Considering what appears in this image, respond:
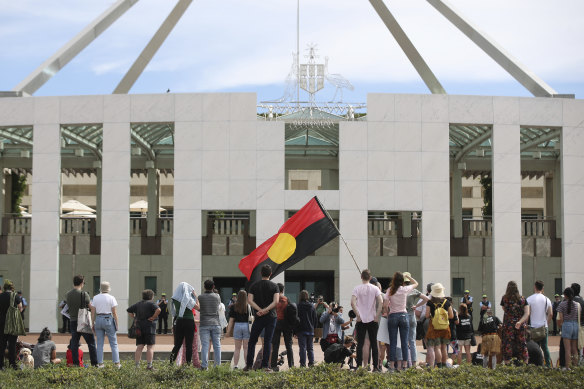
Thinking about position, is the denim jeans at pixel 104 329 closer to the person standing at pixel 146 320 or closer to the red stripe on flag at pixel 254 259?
the person standing at pixel 146 320

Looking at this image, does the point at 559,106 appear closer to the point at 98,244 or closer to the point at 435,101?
the point at 435,101

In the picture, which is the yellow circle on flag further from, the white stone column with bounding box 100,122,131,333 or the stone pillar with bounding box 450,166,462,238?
the stone pillar with bounding box 450,166,462,238

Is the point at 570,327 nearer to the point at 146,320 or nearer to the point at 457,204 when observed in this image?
the point at 146,320

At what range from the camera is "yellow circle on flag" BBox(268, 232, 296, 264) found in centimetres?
1634

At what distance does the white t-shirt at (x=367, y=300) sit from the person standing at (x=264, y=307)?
150cm

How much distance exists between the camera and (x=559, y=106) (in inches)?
1136

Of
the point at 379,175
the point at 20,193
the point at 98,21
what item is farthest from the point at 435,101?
the point at 20,193

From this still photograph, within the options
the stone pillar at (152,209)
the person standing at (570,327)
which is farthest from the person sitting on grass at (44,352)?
the stone pillar at (152,209)

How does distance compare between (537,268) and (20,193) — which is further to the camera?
(20,193)

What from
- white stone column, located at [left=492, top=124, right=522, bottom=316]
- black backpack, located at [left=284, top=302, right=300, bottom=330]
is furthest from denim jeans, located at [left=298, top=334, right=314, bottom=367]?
white stone column, located at [left=492, top=124, right=522, bottom=316]

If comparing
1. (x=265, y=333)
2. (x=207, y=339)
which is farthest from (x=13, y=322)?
(x=265, y=333)

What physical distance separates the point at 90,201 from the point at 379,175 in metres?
47.8

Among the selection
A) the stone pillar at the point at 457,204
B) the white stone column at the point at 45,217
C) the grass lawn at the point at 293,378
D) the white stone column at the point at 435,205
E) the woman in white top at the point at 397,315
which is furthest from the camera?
the stone pillar at the point at 457,204

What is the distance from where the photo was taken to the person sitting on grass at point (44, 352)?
1527 centimetres
